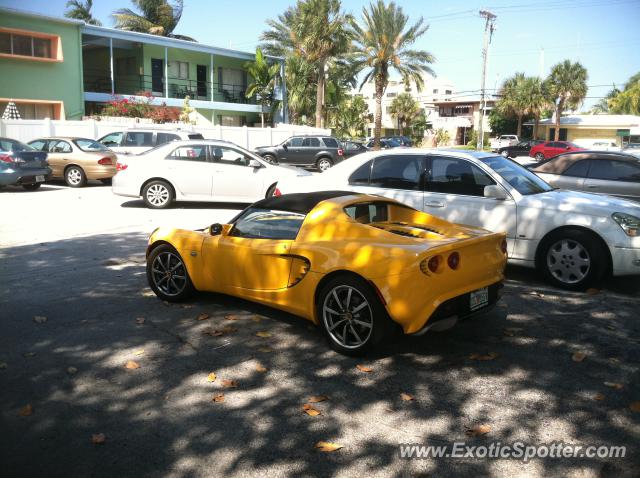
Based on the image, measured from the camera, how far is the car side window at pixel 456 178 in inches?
289

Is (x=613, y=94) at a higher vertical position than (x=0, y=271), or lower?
higher

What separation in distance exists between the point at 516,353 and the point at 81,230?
8.31 metres

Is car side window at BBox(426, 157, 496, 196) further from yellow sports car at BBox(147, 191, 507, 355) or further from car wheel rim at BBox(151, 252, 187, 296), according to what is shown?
car wheel rim at BBox(151, 252, 187, 296)

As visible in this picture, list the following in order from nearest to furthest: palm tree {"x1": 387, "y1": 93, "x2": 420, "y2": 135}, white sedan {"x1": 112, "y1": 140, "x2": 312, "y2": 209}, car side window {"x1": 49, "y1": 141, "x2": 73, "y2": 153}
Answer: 1. white sedan {"x1": 112, "y1": 140, "x2": 312, "y2": 209}
2. car side window {"x1": 49, "y1": 141, "x2": 73, "y2": 153}
3. palm tree {"x1": 387, "y1": 93, "x2": 420, "y2": 135}

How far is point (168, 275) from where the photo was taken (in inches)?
245

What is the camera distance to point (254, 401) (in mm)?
4133

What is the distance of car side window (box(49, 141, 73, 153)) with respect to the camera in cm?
1820

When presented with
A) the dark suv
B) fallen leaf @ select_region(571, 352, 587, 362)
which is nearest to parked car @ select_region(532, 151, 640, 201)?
fallen leaf @ select_region(571, 352, 587, 362)

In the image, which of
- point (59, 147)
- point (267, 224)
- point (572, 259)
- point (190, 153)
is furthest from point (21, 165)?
point (572, 259)

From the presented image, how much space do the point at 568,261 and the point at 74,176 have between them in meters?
15.3

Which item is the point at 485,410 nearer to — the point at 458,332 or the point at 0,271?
the point at 458,332

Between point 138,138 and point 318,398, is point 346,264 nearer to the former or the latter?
point 318,398

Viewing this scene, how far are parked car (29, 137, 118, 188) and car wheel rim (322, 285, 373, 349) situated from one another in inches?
579

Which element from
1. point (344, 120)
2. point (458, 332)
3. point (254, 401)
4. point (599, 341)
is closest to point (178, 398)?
point (254, 401)
